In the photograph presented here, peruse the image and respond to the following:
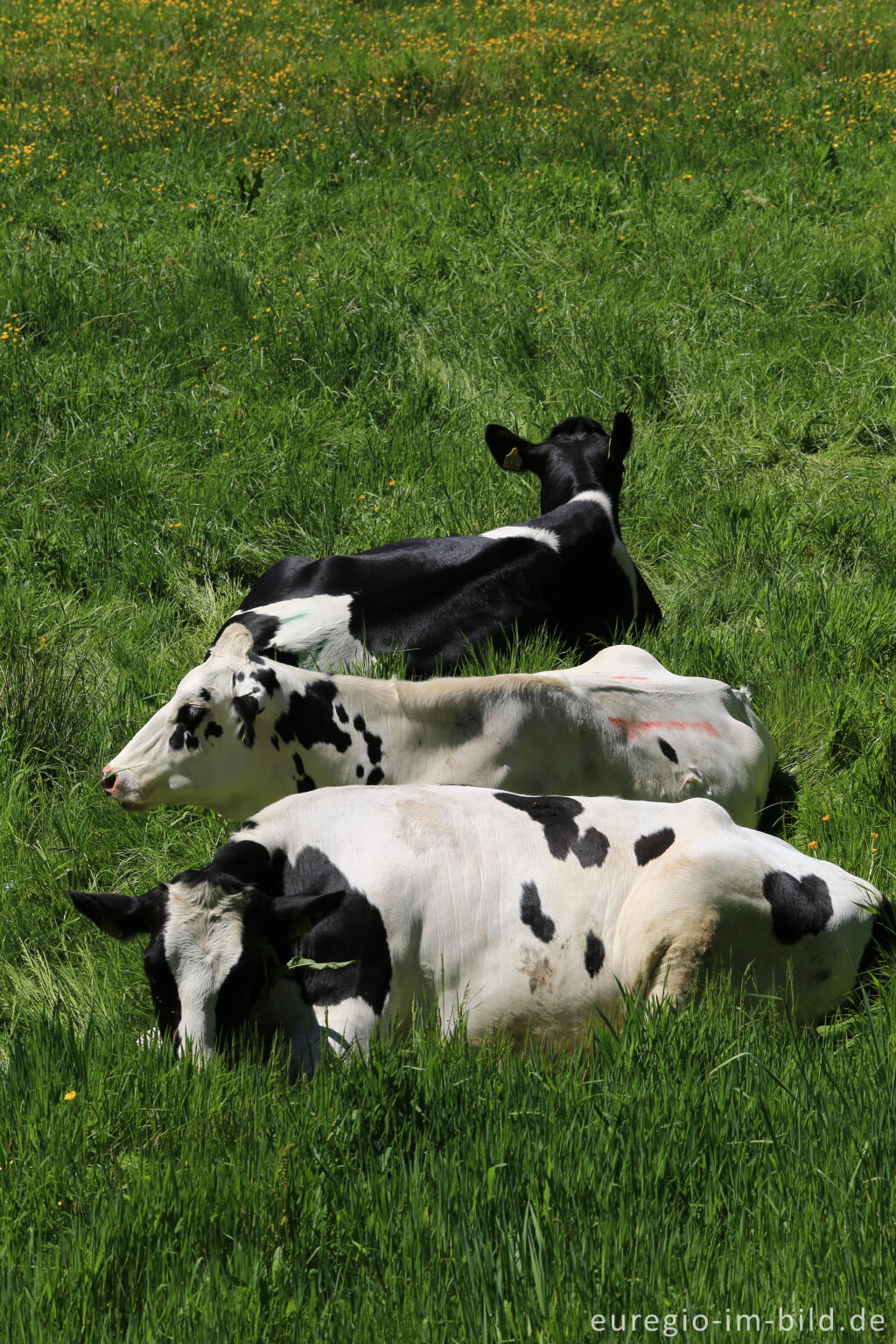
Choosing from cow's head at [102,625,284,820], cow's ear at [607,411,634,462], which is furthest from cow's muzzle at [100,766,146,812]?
cow's ear at [607,411,634,462]

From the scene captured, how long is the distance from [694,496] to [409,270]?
12.6 feet

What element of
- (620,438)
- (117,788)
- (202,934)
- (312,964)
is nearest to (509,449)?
(620,438)

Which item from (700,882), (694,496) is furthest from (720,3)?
(700,882)

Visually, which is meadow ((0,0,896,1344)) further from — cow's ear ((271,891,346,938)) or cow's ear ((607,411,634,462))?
cow's ear ((607,411,634,462))

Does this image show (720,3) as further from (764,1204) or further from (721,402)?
(764,1204)

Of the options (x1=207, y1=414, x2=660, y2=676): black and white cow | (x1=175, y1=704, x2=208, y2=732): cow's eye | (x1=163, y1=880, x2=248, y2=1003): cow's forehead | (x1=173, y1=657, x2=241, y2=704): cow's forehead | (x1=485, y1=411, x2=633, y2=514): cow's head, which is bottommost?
(x1=207, y1=414, x2=660, y2=676): black and white cow

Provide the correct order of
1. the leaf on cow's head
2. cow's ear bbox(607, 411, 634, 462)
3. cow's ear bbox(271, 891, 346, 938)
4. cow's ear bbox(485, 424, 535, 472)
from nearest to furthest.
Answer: cow's ear bbox(271, 891, 346, 938), the leaf on cow's head, cow's ear bbox(607, 411, 634, 462), cow's ear bbox(485, 424, 535, 472)

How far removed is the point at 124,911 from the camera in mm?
3623

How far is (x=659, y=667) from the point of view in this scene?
5715 mm

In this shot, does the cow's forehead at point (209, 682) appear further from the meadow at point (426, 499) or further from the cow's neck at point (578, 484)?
the cow's neck at point (578, 484)

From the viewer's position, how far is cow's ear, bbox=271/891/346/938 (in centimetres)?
359

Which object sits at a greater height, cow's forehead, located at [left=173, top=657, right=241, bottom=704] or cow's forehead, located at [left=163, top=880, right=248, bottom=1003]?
cow's forehead, located at [left=163, top=880, right=248, bottom=1003]

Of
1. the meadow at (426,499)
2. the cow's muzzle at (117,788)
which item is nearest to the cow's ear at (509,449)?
the meadow at (426,499)

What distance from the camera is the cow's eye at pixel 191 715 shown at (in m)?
4.93
